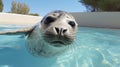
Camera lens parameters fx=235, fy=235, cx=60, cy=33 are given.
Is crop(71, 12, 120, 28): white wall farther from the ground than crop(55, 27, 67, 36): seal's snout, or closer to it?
closer to it

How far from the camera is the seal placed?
7.41ft

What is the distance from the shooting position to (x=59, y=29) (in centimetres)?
222

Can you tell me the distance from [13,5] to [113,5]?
14252 millimetres

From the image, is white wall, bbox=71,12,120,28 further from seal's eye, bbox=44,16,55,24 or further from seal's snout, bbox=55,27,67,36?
seal's snout, bbox=55,27,67,36

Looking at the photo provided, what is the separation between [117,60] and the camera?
3525mm

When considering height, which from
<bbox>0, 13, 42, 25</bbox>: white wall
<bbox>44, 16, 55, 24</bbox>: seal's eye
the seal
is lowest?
<bbox>0, 13, 42, 25</bbox>: white wall

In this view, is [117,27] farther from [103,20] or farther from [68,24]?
[68,24]

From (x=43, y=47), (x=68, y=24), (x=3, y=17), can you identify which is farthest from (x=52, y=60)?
(x=3, y=17)

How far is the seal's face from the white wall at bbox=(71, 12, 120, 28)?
367 inches

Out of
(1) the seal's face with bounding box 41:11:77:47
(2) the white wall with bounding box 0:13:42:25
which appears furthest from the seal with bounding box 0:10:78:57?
(2) the white wall with bounding box 0:13:42:25

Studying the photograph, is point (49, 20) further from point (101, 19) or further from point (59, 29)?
point (101, 19)

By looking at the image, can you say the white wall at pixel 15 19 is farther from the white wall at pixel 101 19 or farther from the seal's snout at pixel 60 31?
the seal's snout at pixel 60 31

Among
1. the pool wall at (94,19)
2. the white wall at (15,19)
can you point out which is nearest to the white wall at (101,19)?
the pool wall at (94,19)

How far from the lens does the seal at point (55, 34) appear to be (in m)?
2.26
